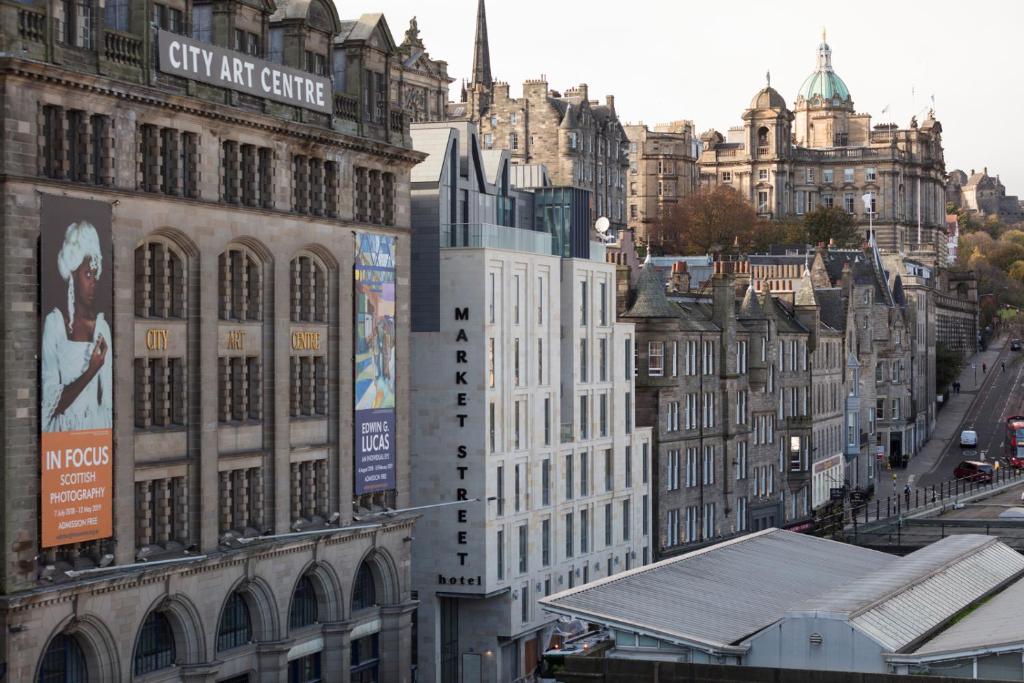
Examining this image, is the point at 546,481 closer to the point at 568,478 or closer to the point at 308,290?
the point at 568,478

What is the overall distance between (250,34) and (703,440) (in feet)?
131

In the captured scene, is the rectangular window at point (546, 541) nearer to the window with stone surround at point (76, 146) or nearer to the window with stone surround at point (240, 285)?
the window with stone surround at point (240, 285)

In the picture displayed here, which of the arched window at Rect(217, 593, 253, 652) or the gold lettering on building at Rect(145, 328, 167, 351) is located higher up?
the gold lettering on building at Rect(145, 328, 167, 351)

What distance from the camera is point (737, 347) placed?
92688mm

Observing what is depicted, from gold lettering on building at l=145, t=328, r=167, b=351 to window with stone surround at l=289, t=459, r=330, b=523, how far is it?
25.2ft

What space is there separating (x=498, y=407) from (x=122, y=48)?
24149mm

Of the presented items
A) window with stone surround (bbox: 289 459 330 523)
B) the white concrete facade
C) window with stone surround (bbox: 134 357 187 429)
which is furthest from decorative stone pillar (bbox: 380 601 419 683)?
window with stone surround (bbox: 134 357 187 429)

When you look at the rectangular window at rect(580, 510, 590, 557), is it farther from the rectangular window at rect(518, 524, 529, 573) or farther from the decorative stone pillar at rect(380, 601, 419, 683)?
the decorative stone pillar at rect(380, 601, 419, 683)

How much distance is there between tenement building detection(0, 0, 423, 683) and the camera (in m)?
45.5

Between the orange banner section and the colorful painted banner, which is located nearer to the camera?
the orange banner section

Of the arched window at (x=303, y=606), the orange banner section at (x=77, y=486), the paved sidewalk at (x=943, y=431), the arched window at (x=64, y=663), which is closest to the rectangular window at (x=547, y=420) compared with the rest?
the arched window at (x=303, y=606)

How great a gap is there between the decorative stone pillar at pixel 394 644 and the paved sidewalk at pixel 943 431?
6660 cm

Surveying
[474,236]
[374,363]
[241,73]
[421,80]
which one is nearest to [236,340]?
[241,73]

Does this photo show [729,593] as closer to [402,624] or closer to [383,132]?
[402,624]
